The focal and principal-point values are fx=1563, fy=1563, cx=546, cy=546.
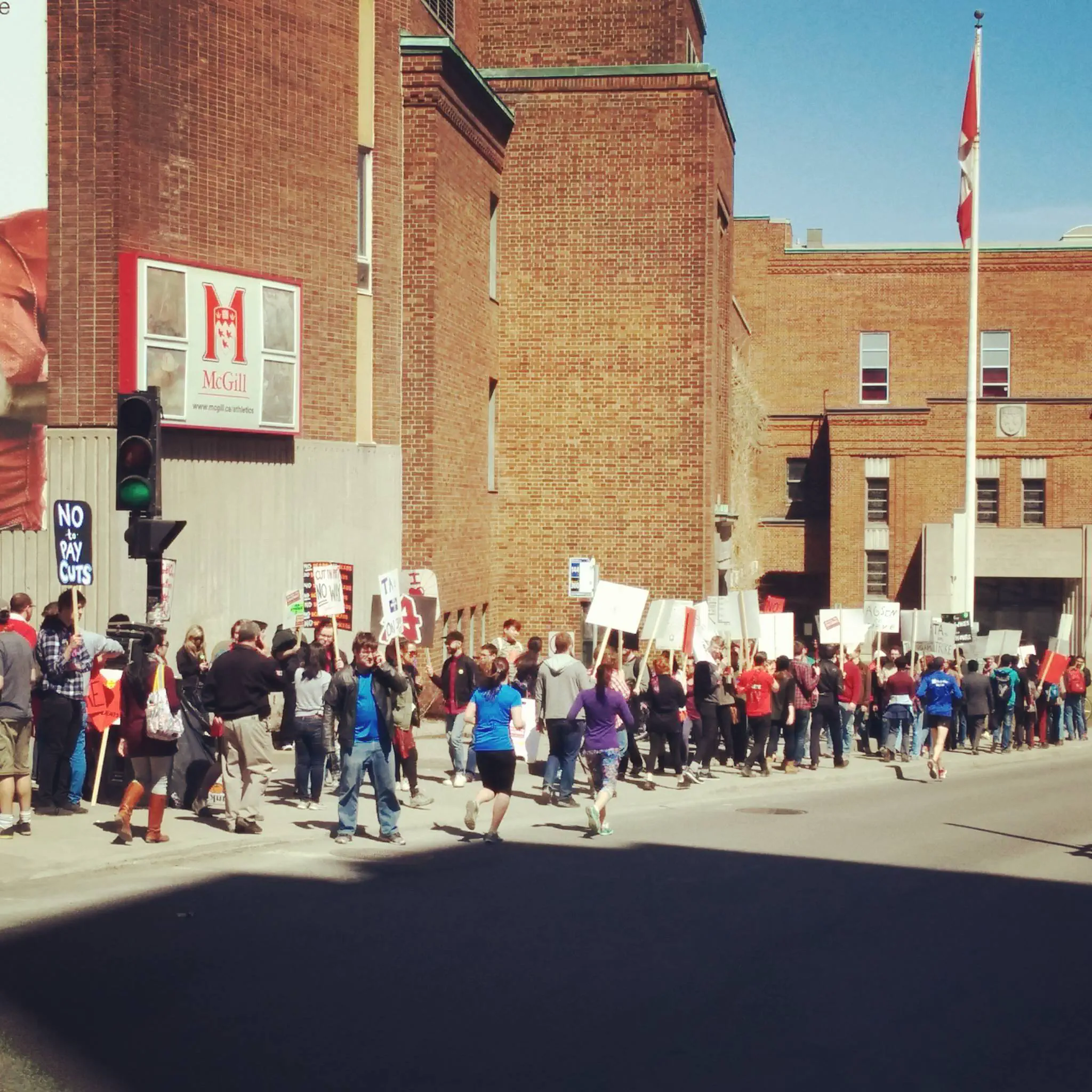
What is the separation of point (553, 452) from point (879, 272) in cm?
2932

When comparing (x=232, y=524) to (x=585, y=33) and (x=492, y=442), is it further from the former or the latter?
(x=585, y=33)

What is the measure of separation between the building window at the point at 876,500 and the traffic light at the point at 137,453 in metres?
37.6

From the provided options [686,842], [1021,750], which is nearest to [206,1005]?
[686,842]

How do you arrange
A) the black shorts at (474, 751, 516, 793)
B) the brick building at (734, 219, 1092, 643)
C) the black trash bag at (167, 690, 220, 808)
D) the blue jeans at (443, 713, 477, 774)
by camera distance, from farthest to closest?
the brick building at (734, 219, 1092, 643) → the blue jeans at (443, 713, 477, 774) → the black trash bag at (167, 690, 220, 808) → the black shorts at (474, 751, 516, 793)

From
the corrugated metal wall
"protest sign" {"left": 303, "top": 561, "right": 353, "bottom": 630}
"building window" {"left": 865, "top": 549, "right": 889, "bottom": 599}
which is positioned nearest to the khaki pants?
"protest sign" {"left": 303, "top": 561, "right": 353, "bottom": 630}

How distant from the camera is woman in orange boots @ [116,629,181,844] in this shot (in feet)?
43.8

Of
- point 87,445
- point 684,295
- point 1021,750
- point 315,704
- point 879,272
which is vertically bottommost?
point 1021,750

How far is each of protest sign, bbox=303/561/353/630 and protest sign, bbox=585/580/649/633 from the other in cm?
337

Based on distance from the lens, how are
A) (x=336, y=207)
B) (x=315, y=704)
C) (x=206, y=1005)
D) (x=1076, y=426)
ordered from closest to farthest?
(x=206, y=1005) < (x=315, y=704) < (x=336, y=207) < (x=1076, y=426)

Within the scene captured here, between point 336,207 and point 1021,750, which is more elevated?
point 336,207

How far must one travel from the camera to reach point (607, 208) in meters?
30.4

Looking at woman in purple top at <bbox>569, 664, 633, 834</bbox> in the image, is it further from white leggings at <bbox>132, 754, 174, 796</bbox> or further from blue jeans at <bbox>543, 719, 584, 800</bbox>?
white leggings at <bbox>132, 754, 174, 796</bbox>

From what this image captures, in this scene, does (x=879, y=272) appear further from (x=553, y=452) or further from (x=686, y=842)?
(x=686, y=842)

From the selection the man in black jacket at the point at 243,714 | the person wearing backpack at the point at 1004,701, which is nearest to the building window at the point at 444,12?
the person wearing backpack at the point at 1004,701
